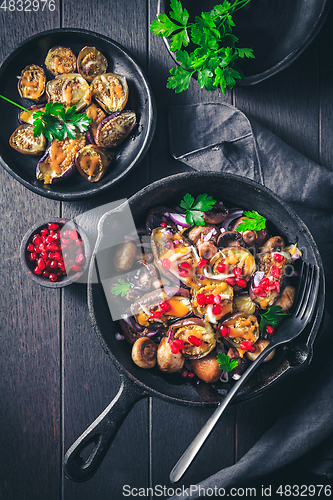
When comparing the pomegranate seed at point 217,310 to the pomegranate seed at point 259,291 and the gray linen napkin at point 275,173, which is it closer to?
the pomegranate seed at point 259,291

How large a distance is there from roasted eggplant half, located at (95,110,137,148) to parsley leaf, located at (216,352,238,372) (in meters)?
1.17

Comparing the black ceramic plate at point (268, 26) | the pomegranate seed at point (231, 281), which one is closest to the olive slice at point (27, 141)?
the black ceramic plate at point (268, 26)

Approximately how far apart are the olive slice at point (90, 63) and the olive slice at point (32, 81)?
201 millimetres

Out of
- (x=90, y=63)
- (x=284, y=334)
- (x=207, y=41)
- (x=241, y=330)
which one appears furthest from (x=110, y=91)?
(x=284, y=334)

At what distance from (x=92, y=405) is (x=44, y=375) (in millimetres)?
316

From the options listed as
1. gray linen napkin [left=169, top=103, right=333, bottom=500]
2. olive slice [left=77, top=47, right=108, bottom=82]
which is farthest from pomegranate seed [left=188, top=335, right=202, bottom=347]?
olive slice [left=77, top=47, right=108, bottom=82]

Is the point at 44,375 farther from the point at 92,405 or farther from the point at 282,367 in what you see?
the point at 282,367

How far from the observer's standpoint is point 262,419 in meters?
2.16

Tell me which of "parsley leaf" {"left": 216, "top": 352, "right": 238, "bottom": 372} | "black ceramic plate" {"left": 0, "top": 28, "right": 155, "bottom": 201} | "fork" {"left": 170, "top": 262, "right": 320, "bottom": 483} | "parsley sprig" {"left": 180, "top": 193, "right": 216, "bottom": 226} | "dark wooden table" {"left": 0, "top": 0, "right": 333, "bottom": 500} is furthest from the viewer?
"dark wooden table" {"left": 0, "top": 0, "right": 333, "bottom": 500}

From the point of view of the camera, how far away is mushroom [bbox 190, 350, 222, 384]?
1764 mm

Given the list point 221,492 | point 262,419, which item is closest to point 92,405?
point 221,492

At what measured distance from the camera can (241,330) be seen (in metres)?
1.74

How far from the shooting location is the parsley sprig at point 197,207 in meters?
1.84

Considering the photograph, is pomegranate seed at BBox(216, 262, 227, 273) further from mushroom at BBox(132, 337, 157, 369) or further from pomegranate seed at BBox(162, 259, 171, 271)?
mushroom at BBox(132, 337, 157, 369)
